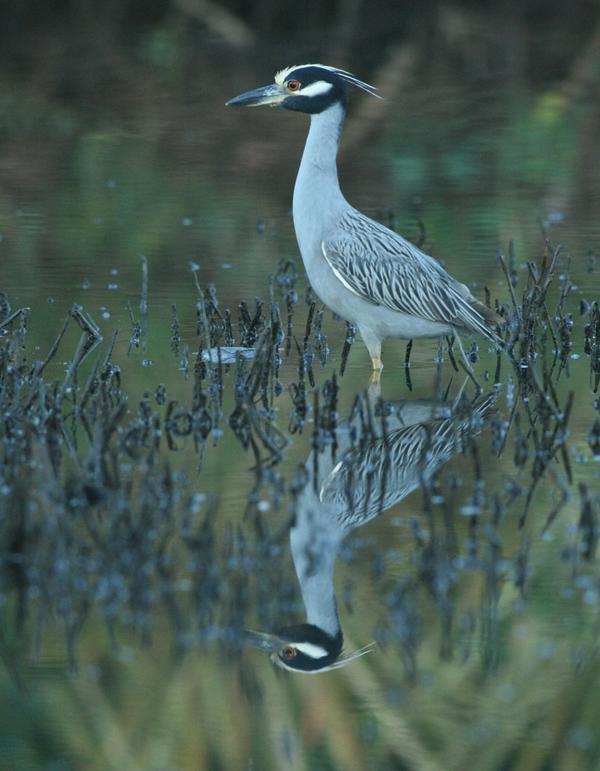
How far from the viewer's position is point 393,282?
27.6ft

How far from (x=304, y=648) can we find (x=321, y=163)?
397 cm

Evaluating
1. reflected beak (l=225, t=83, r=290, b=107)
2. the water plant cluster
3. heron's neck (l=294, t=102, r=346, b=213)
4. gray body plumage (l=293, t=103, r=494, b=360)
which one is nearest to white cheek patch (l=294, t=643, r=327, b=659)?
the water plant cluster

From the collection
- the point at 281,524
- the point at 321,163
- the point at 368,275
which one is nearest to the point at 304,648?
the point at 281,524

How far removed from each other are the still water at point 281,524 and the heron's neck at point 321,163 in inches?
28.5

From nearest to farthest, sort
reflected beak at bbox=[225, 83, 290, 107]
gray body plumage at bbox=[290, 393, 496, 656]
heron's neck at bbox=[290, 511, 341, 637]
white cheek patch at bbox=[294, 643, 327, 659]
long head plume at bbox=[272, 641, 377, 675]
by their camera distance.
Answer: long head plume at bbox=[272, 641, 377, 675]
white cheek patch at bbox=[294, 643, 327, 659]
heron's neck at bbox=[290, 511, 341, 637]
gray body plumage at bbox=[290, 393, 496, 656]
reflected beak at bbox=[225, 83, 290, 107]

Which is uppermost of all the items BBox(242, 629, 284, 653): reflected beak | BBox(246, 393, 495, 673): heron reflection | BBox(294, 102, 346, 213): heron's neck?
Answer: BBox(294, 102, 346, 213): heron's neck

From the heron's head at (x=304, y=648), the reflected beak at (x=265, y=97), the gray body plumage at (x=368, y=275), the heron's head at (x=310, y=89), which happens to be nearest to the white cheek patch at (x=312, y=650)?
the heron's head at (x=304, y=648)

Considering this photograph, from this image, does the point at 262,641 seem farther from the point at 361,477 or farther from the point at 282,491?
the point at 361,477

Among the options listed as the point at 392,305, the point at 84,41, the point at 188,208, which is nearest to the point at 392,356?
the point at 392,305

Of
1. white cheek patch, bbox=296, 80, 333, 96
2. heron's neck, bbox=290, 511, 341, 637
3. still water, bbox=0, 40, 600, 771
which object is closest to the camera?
still water, bbox=0, 40, 600, 771

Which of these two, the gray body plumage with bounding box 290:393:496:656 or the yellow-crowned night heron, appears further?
the yellow-crowned night heron

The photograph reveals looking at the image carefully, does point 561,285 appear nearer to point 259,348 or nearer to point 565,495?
point 259,348

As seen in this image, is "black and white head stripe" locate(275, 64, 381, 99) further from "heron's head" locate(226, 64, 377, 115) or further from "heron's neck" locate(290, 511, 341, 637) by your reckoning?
"heron's neck" locate(290, 511, 341, 637)

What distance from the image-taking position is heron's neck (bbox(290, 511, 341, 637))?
17.7 feet
